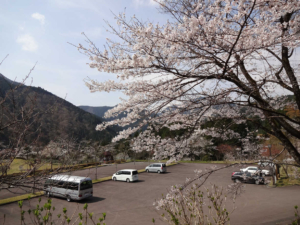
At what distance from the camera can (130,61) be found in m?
2.99

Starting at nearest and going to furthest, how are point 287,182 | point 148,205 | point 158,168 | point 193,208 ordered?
1. point 193,208
2. point 148,205
3. point 287,182
4. point 158,168

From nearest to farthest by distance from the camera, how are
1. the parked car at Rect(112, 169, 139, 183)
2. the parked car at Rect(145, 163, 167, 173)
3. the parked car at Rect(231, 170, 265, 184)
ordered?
the parked car at Rect(231, 170, 265, 184) → the parked car at Rect(112, 169, 139, 183) → the parked car at Rect(145, 163, 167, 173)

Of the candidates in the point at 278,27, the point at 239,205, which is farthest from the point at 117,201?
the point at 278,27

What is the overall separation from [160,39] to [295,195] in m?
13.1

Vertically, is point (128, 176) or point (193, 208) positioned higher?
point (193, 208)

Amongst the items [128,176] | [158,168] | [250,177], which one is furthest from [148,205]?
[158,168]

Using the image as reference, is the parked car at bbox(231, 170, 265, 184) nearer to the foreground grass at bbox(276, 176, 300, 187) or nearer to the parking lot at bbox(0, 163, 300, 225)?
the parking lot at bbox(0, 163, 300, 225)

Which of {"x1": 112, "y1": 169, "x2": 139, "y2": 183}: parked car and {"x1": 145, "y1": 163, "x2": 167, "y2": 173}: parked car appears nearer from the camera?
{"x1": 112, "y1": 169, "x2": 139, "y2": 183}: parked car

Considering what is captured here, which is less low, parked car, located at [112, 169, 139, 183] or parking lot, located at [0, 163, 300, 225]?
parked car, located at [112, 169, 139, 183]

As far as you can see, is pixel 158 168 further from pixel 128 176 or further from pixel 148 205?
pixel 148 205

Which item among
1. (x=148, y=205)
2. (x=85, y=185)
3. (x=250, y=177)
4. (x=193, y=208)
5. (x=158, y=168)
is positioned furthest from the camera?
(x=158, y=168)

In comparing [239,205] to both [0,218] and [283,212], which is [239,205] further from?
[0,218]

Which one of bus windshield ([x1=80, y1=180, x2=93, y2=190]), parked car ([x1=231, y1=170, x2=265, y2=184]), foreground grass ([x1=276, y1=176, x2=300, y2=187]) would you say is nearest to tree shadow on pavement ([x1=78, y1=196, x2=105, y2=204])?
bus windshield ([x1=80, y1=180, x2=93, y2=190])

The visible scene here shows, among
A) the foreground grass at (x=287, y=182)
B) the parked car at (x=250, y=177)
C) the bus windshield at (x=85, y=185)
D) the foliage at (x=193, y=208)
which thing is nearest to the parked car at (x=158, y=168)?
the parked car at (x=250, y=177)
